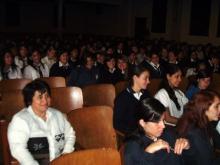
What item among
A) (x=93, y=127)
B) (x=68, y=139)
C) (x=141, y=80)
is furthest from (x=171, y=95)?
(x=68, y=139)

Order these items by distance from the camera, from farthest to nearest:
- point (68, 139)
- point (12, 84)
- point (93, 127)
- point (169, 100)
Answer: point (12, 84)
point (169, 100)
point (93, 127)
point (68, 139)

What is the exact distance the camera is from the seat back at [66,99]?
4.02 meters

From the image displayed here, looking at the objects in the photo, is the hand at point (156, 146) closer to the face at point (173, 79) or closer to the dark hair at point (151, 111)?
the dark hair at point (151, 111)

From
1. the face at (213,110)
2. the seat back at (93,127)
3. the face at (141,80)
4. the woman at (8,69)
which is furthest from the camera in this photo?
the woman at (8,69)

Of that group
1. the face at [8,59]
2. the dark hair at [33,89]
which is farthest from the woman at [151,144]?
the face at [8,59]

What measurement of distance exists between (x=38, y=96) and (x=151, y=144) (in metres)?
1.05

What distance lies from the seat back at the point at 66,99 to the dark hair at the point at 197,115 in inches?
65.3

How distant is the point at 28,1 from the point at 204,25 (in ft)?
27.8

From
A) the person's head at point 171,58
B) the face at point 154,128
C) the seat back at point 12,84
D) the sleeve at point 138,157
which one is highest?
the person's head at point 171,58

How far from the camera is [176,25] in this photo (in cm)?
1422

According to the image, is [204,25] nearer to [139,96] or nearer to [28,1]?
[28,1]

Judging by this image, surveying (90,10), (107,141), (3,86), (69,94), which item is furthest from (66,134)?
(90,10)

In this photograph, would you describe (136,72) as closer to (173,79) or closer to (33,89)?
(173,79)

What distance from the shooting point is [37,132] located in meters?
2.73
